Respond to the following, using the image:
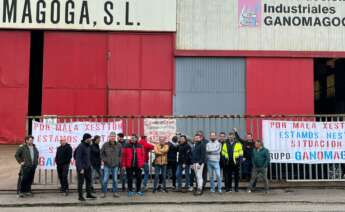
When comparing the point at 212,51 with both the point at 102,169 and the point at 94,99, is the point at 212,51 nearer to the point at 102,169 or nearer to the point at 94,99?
the point at 94,99

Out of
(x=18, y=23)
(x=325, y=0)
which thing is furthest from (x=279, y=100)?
(x=18, y=23)

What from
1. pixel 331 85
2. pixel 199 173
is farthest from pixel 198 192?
pixel 331 85

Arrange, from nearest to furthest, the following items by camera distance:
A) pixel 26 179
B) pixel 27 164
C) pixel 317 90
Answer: pixel 26 179
pixel 27 164
pixel 317 90

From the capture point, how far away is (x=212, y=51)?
23.5 m

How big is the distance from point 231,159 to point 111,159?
371cm

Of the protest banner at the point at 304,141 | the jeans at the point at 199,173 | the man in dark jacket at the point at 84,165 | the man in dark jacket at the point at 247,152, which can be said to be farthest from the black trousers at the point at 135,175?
the protest banner at the point at 304,141

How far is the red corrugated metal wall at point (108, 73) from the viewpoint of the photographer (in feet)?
76.7

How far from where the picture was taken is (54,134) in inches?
546

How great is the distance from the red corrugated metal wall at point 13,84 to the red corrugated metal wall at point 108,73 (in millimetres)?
1207

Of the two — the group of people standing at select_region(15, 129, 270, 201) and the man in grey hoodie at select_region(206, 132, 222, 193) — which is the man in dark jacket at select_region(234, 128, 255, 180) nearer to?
the group of people standing at select_region(15, 129, 270, 201)

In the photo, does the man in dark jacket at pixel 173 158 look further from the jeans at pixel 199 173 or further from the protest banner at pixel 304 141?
the protest banner at pixel 304 141

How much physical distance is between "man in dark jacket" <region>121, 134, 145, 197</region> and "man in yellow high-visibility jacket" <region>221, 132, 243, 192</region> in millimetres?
2596

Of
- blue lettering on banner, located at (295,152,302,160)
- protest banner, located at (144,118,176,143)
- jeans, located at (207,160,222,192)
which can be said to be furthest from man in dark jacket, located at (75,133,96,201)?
blue lettering on banner, located at (295,152,302,160)

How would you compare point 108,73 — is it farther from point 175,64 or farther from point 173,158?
point 173,158
